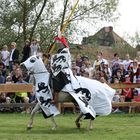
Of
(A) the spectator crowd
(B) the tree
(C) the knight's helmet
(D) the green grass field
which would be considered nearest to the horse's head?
(C) the knight's helmet

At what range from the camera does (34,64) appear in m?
11.3

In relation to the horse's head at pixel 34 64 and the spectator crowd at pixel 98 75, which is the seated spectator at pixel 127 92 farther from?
the horse's head at pixel 34 64

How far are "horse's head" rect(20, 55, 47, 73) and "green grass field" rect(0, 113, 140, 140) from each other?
1343 mm

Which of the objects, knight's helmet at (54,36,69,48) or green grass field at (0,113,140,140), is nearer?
green grass field at (0,113,140,140)

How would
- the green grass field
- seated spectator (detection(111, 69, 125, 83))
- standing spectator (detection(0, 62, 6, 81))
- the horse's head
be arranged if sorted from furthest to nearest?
seated spectator (detection(111, 69, 125, 83)) < standing spectator (detection(0, 62, 6, 81)) < the horse's head < the green grass field

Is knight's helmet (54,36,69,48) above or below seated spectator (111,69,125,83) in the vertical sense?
above

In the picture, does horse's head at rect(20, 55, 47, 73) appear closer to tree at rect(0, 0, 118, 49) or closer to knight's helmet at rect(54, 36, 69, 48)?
knight's helmet at rect(54, 36, 69, 48)

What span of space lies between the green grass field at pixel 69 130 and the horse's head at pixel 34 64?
1.34m

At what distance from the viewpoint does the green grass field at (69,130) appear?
10.2m

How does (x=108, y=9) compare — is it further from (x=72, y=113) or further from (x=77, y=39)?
(x=72, y=113)

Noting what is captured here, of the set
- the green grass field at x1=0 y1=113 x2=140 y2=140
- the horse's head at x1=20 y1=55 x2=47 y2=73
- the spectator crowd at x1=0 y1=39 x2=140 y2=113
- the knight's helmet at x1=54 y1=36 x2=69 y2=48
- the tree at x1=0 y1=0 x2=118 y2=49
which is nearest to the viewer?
the green grass field at x1=0 y1=113 x2=140 y2=140

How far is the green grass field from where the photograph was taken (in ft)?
33.3

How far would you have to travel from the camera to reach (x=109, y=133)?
35.8ft

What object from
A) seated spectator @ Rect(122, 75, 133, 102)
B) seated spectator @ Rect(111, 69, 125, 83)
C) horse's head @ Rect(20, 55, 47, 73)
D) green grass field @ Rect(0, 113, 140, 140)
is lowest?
green grass field @ Rect(0, 113, 140, 140)
